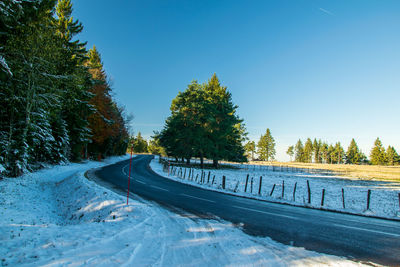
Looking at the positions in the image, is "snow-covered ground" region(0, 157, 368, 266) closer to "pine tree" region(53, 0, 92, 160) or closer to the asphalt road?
the asphalt road

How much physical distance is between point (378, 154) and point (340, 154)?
61.1ft

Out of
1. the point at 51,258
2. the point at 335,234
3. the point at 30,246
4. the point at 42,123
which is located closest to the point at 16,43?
the point at 42,123

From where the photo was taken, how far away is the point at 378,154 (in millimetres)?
97875

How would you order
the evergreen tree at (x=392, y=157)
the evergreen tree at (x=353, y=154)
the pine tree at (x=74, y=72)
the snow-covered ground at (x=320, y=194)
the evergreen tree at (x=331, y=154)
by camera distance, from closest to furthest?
the snow-covered ground at (x=320, y=194), the pine tree at (x=74, y=72), the evergreen tree at (x=392, y=157), the evergreen tree at (x=353, y=154), the evergreen tree at (x=331, y=154)

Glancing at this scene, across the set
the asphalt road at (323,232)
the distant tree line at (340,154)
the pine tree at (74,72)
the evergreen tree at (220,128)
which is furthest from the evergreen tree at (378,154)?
the pine tree at (74,72)

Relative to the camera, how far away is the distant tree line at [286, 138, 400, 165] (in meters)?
96.9

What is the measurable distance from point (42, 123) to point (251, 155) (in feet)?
339

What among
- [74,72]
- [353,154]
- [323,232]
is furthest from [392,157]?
[74,72]

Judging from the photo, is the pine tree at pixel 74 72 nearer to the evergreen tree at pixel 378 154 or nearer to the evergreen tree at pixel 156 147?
the evergreen tree at pixel 156 147

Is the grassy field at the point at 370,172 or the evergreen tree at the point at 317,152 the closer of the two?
the grassy field at the point at 370,172

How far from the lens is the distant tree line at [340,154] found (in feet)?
318

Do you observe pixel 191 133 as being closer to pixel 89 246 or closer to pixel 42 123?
pixel 42 123

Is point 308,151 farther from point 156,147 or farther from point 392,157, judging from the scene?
point 156,147

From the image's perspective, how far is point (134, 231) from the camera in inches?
210
